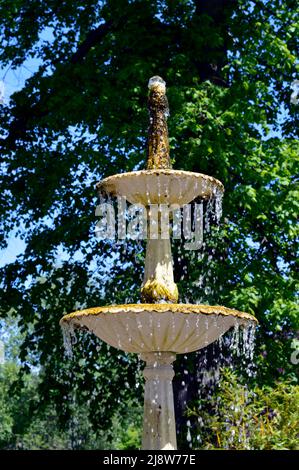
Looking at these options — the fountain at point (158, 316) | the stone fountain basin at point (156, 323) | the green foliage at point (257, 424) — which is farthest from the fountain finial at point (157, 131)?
the green foliage at point (257, 424)

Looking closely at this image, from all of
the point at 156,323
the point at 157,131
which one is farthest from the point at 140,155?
the point at 156,323

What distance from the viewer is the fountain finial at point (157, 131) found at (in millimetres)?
8500

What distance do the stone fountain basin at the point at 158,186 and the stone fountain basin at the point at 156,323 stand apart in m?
1.57

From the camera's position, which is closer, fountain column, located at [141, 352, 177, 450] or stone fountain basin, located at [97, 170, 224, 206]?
fountain column, located at [141, 352, 177, 450]

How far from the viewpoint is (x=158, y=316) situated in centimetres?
707

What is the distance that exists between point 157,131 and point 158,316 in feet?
8.23

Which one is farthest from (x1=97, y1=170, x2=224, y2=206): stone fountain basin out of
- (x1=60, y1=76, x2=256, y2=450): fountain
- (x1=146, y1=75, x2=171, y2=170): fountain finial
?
(x1=146, y1=75, x2=171, y2=170): fountain finial

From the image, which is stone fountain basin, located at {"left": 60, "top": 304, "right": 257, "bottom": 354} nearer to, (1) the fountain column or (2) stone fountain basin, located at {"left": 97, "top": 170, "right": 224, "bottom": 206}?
(1) the fountain column

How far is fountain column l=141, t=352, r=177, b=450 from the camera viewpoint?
7.48 m

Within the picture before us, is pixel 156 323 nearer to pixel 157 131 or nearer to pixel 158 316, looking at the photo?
pixel 158 316

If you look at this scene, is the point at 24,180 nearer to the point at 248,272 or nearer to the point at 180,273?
the point at 180,273

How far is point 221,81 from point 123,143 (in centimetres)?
295

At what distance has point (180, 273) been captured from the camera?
13.3 m
